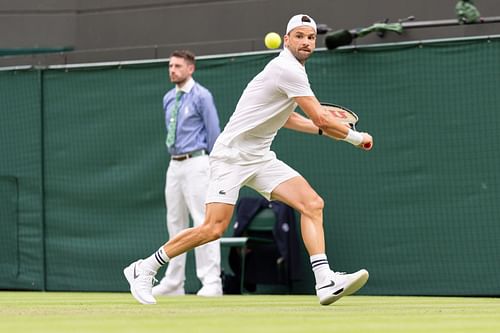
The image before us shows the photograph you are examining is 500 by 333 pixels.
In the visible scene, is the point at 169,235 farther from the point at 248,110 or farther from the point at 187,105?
the point at 248,110

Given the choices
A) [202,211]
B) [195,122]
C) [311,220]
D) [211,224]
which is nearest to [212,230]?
[211,224]

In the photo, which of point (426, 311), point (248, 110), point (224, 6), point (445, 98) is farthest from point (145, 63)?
point (426, 311)

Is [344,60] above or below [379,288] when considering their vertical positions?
above

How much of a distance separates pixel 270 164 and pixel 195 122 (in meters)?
2.53

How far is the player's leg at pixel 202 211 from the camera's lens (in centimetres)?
1134

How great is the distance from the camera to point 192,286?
12.6m

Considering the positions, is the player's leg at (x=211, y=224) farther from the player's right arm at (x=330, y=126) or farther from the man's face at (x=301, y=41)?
the man's face at (x=301, y=41)

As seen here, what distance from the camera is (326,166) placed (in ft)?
39.3

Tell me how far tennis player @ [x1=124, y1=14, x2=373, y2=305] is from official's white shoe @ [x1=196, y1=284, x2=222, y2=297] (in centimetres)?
223

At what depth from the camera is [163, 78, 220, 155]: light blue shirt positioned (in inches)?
445

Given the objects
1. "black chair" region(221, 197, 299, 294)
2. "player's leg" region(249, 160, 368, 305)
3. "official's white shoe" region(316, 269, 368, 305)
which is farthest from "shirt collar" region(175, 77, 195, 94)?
"official's white shoe" region(316, 269, 368, 305)

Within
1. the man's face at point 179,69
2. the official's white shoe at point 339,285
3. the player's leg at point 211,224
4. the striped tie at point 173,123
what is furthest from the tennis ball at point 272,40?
the official's white shoe at point 339,285

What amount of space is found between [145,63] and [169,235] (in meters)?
1.93

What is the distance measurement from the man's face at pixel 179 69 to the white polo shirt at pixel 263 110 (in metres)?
2.39
